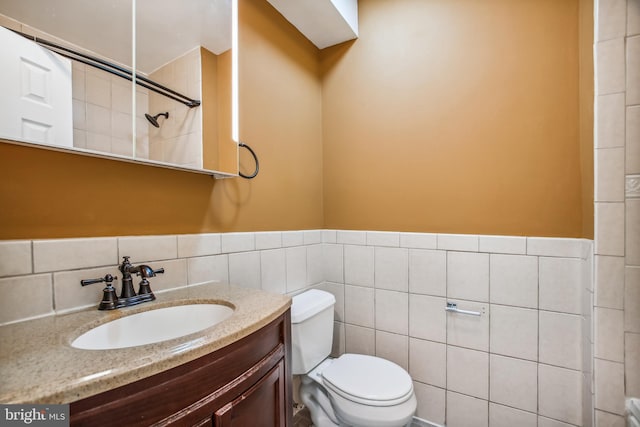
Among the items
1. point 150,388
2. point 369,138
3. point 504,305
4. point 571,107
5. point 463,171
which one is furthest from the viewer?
point 369,138

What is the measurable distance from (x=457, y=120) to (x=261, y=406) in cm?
159

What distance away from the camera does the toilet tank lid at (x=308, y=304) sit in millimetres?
1400

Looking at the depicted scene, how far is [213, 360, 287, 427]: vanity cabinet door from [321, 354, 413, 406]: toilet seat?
1.58ft

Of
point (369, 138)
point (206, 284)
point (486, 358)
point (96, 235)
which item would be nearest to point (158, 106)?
point (96, 235)

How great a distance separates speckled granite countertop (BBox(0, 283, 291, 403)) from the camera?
45 cm

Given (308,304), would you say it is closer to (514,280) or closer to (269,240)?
(269,240)

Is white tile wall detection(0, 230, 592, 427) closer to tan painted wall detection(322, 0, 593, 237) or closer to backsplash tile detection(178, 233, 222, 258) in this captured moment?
backsplash tile detection(178, 233, 222, 258)

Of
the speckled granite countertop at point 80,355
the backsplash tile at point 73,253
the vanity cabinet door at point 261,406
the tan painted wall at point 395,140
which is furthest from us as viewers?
the tan painted wall at point 395,140

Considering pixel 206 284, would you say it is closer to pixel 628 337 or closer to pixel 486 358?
pixel 486 358

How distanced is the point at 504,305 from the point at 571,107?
3.27ft

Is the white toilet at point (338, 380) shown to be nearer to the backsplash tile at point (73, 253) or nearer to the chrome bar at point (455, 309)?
the chrome bar at point (455, 309)

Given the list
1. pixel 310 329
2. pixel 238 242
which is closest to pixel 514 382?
pixel 310 329

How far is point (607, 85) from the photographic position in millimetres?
1079

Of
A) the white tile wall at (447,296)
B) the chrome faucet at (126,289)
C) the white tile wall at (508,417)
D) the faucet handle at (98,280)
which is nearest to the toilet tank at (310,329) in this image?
the white tile wall at (447,296)
